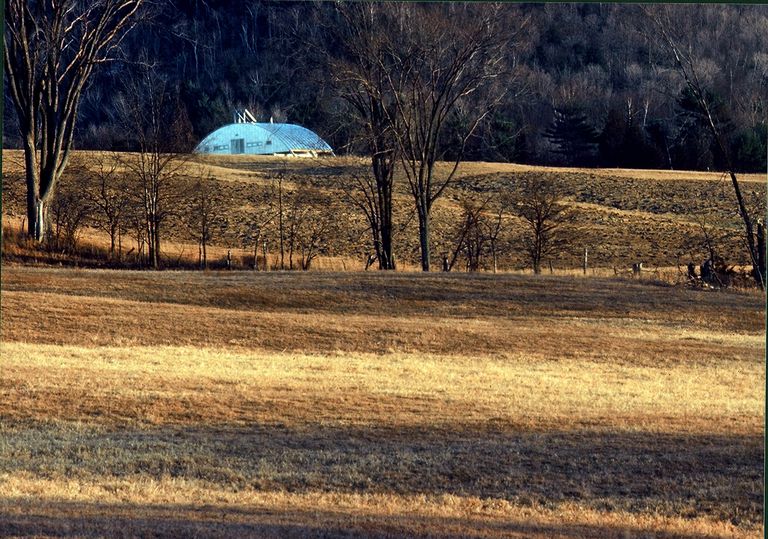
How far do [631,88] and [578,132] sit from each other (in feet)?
9.80

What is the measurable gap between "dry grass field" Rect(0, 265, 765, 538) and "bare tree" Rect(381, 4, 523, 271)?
7.39 meters

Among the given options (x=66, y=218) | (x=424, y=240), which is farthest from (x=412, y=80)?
(x=66, y=218)

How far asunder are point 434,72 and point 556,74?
18.1ft

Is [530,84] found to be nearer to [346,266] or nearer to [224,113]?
[346,266]

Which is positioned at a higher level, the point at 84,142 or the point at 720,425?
the point at 84,142

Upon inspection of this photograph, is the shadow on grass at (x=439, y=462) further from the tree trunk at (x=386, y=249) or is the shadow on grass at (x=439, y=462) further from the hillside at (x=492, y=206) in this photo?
the hillside at (x=492, y=206)

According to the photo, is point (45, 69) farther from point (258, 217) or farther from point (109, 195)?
point (258, 217)

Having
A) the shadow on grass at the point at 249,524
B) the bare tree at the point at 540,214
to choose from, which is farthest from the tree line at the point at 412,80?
the shadow on grass at the point at 249,524

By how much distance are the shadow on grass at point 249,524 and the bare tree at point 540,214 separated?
2237cm

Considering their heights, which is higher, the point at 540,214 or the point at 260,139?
the point at 260,139

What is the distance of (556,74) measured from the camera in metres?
37.3

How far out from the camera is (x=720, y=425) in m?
15.5

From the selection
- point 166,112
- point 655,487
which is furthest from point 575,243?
point 655,487

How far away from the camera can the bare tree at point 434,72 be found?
3391 cm
